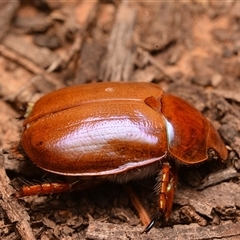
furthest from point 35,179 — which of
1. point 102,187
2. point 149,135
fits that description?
point 149,135

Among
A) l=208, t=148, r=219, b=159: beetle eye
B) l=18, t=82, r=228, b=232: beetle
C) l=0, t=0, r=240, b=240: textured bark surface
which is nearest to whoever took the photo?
l=18, t=82, r=228, b=232: beetle

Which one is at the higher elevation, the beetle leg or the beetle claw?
the beetle claw

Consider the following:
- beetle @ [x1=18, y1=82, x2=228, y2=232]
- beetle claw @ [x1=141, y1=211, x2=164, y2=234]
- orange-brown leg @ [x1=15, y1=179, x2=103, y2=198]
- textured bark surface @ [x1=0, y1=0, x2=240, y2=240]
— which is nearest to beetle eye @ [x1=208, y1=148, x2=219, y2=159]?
beetle @ [x1=18, y1=82, x2=228, y2=232]

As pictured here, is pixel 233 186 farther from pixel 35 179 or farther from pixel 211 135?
pixel 35 179

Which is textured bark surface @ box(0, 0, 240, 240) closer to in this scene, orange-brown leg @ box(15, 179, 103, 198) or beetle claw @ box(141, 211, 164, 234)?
beetle claw @ box(141, 211, 164, 234)

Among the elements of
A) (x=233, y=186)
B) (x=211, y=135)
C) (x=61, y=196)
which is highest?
(x=211, y=135)

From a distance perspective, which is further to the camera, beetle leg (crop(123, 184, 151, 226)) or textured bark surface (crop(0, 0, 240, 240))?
beetle leg (crop(123, 184, 151, 226))

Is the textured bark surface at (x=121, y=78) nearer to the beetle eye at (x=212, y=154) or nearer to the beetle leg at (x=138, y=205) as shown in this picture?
the beetle leg at (x=138, y=205)

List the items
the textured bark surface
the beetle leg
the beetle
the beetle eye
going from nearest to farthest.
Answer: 1. the beetle
2. the textured bark surface
3. the beetle leg
4. the beetle eye

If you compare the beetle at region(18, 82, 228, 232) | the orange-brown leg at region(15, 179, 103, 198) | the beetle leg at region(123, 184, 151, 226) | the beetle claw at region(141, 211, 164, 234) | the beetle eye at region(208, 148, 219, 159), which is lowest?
the beetle leg at region(123, 184, 151, 226)
